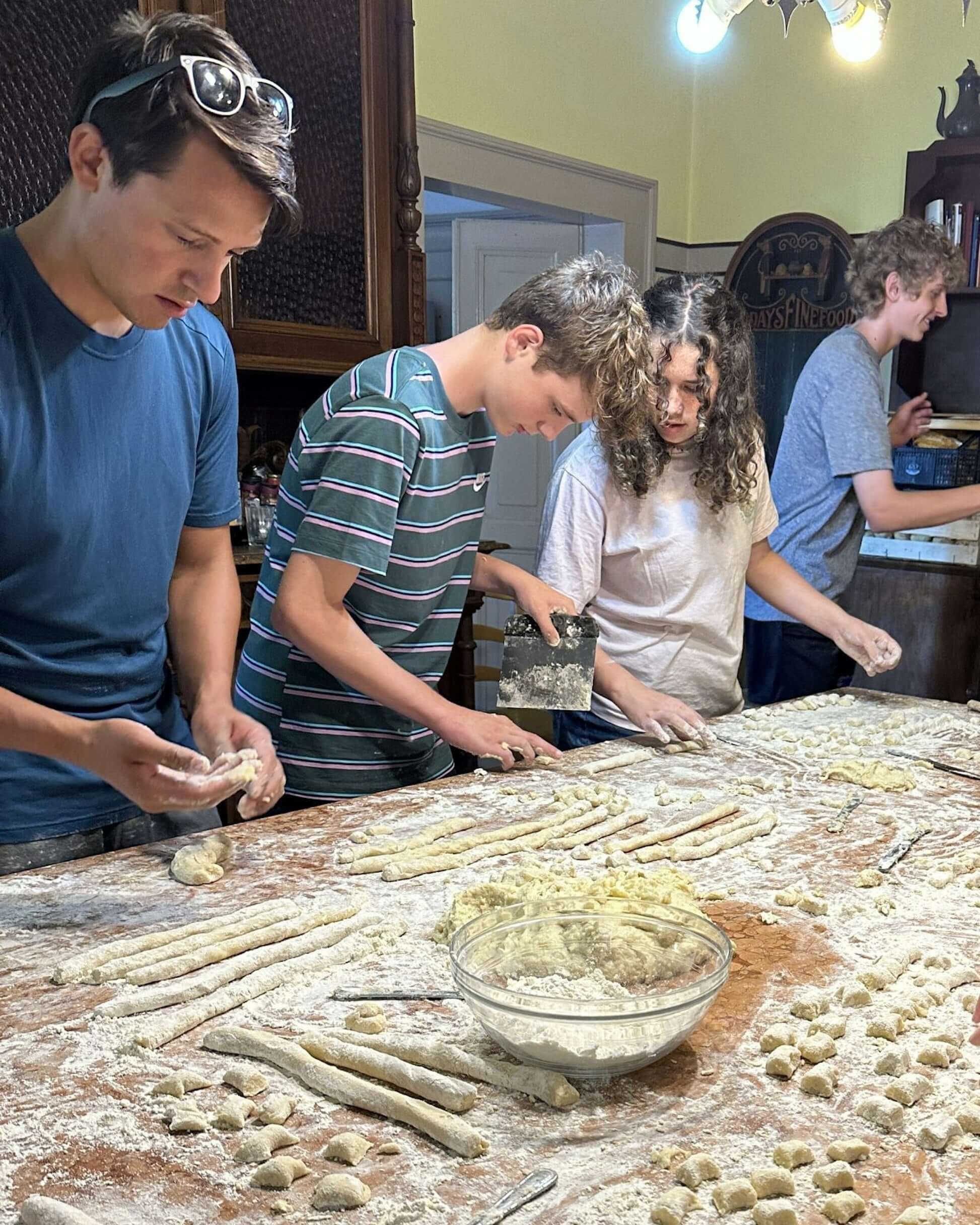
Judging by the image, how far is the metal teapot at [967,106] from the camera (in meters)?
4.58

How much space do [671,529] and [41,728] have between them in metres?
1.35

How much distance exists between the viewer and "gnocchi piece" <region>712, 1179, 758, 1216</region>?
81 cm

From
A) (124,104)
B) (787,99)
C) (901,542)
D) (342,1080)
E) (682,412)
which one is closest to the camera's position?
(342,1080)

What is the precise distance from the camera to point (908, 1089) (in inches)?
37.0

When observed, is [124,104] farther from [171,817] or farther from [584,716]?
[584,716]

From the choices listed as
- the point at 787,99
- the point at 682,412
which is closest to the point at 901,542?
the point at 787,99

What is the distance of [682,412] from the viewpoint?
2186mm

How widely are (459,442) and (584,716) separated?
701mm

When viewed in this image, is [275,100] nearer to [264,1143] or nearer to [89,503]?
[89,503]

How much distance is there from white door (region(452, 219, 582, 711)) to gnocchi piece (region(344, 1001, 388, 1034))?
14.3ft

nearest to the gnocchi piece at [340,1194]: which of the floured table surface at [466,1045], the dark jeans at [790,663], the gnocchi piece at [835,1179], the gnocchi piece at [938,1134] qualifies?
the floured table surface at [466,1045]

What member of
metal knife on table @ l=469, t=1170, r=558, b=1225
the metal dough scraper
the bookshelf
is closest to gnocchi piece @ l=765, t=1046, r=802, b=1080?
metal knife on table @ l=469, t=1170, r=558, b=1225

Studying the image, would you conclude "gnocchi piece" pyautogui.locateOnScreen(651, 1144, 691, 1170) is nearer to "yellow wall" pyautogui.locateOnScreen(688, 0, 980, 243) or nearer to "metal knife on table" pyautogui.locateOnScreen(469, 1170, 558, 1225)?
"metal knife on table" pyautogui.locateOnScreen(469, 1170, 558, 1225)

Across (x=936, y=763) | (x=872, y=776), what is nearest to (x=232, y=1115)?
(x=872, y=776)
